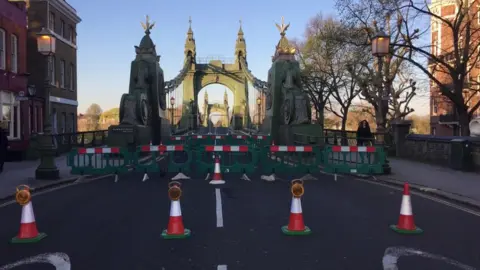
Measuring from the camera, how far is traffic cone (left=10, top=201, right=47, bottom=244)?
6441 mm

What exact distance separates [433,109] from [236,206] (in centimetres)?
5167

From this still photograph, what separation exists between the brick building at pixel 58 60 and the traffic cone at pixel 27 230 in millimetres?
25459

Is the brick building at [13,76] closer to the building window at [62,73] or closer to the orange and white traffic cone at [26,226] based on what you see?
the building window at [62,73]

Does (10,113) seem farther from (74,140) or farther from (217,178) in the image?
(217,178)

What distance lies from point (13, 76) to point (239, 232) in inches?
656

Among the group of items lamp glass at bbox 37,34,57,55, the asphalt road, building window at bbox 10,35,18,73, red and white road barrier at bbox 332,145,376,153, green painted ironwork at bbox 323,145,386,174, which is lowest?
the asphalt road

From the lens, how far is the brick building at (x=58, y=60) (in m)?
31.2

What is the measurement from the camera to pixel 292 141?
2022 cm

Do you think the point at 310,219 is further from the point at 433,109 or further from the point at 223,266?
the point at 433,109

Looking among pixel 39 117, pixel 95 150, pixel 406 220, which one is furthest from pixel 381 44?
pixel 39 117

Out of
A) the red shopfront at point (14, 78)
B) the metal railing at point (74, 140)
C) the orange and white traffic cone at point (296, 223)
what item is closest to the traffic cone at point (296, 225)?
the orange and white traffic cone at point (296, 223)

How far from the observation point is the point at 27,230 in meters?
6.52

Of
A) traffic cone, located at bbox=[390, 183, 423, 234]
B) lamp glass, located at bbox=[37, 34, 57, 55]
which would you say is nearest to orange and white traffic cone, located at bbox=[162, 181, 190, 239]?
traffic cone, located at bbox=[390, 183, 423, 234]

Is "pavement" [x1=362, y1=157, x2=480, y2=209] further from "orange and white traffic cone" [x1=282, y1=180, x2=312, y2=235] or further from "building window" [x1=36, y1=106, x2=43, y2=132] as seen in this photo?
"building window" [x1=36, y1=106, x2=43, y2=132]
